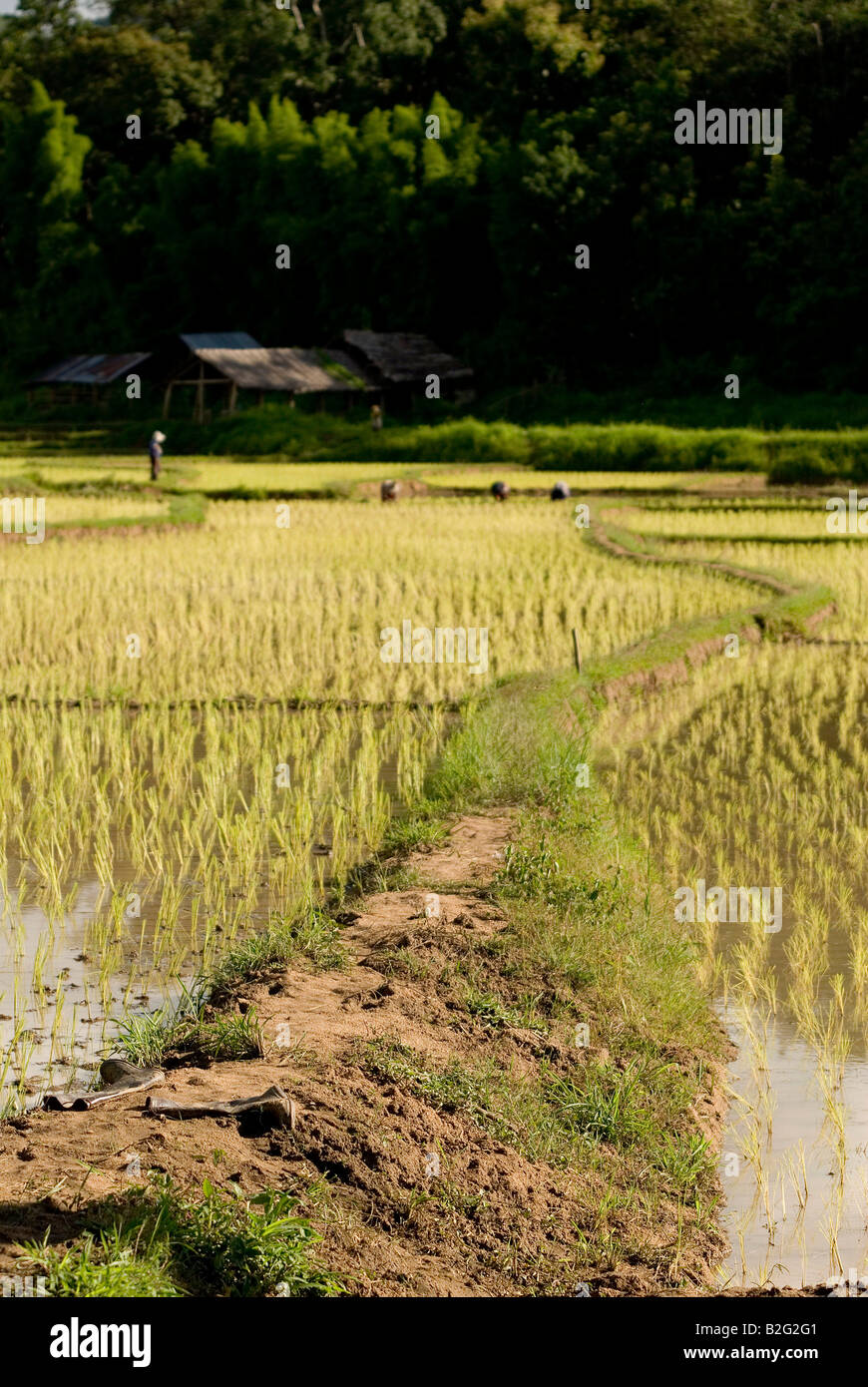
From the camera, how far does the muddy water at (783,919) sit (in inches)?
122

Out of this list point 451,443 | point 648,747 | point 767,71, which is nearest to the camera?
point 648,747

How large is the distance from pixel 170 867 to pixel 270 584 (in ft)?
24.6

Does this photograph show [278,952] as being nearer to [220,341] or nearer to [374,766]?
[374,766]

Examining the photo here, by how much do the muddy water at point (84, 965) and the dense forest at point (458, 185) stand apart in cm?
2577

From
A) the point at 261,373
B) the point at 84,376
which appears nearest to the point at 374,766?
the point at 261,373

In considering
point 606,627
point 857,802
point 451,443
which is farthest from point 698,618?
point 451,443

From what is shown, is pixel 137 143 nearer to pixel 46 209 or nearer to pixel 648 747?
pixel 46 209

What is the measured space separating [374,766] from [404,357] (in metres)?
31.1

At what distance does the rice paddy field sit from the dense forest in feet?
58.5

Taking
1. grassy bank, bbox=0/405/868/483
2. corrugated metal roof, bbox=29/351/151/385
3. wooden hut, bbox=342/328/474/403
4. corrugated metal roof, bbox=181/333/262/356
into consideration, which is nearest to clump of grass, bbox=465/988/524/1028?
grassy bank, bbox=0/405/868/483

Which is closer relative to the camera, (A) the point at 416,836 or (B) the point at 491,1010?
(B) the point at 491,1010

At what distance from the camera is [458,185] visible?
38.8 m

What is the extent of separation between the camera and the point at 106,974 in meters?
4.32
